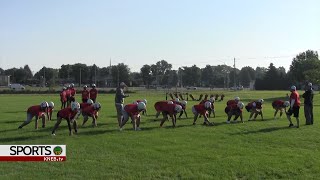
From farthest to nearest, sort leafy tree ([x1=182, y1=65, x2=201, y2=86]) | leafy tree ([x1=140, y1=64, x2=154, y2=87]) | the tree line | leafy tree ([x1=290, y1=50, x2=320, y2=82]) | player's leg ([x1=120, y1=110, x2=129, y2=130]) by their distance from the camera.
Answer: leafy tree ([x1=182, y1=65, x2=201, y2=86]) < leafy tree ([x1=140, y1=64, x2=154, y2=87]) < the tree line < leafy tree ([x1=290, y1=50, x2=320, y2=82]) < player's leg ([x1=120, y1=110, x2=129, y2=130])

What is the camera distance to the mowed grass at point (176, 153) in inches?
450

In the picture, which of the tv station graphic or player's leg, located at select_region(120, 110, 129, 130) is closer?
the tv station graphic

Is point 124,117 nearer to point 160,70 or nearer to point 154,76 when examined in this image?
point 154,76

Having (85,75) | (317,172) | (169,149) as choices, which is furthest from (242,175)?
(85,75)

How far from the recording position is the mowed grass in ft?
37.5

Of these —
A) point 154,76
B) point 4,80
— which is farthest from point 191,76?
point 4,80

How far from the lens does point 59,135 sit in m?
17.6

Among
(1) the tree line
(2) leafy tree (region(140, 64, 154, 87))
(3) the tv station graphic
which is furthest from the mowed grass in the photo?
(2) leafy tree (region(140, 64, 154, 87))

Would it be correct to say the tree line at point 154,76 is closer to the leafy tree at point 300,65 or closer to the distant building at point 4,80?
the leafy tree at point 300,65

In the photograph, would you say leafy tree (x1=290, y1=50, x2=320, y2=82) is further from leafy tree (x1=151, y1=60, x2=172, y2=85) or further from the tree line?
leafy tree (x1=151, y1=60, x2=172, y2=85)

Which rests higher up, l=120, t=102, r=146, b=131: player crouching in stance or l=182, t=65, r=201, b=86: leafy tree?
l=182, t=65, r=201, b=86: leafy tree

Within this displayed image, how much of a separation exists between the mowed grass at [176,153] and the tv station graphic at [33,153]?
0.36m

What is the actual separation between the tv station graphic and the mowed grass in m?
0.36

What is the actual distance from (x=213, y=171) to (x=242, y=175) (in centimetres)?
79
